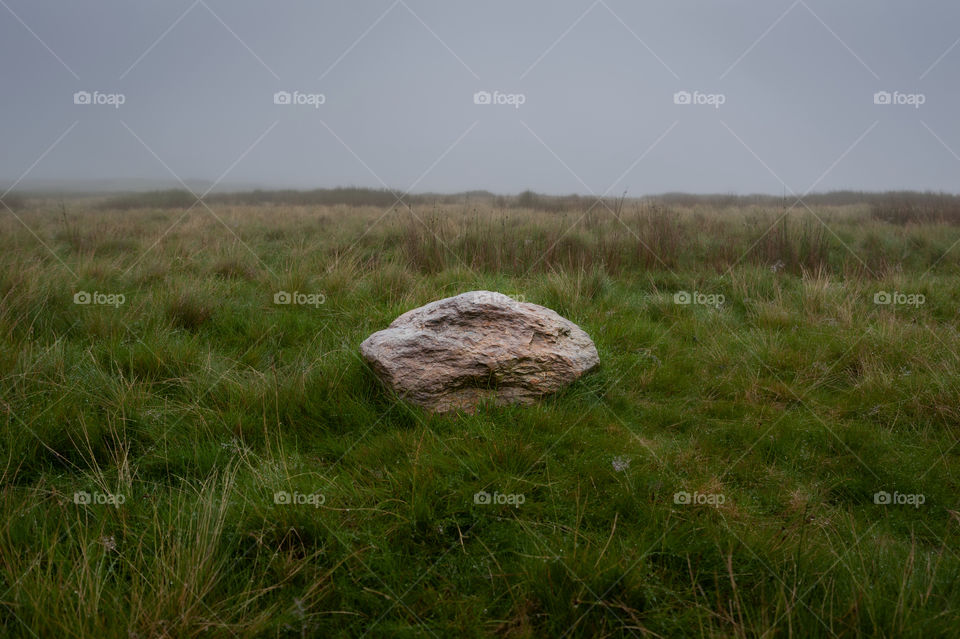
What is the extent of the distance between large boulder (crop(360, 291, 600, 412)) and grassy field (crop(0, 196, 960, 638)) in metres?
0.16

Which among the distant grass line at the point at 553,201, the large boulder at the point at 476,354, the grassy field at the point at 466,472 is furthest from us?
the distant grass line at the point at 553,201

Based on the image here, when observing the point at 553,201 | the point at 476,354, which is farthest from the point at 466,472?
the point at 553,201

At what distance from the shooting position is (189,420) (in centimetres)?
305

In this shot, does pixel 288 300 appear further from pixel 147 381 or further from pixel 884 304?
pixel 884 304

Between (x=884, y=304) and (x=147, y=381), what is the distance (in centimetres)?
671

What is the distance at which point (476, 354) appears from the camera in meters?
3.33

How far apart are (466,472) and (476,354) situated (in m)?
0.94

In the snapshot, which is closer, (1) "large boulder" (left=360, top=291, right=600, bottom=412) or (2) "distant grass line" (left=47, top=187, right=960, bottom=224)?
(1) "large boulder" (left=360, top=291, right=600, bottom=412)

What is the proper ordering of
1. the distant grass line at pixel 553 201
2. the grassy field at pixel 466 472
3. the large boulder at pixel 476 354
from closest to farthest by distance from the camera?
the grassy field at pixel 466 472 < the large boulder at pixel 476 354 < the distant grass line at pixel 553 201

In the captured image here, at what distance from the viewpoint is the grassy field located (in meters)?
1.81

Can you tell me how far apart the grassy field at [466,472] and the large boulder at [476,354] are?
0.16m

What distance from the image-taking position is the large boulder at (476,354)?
325 centimetres

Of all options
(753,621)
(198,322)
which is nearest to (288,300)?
(198,322)

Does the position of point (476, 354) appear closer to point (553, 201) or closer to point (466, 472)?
point (466, 472)
